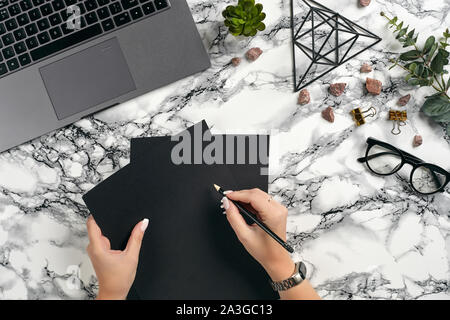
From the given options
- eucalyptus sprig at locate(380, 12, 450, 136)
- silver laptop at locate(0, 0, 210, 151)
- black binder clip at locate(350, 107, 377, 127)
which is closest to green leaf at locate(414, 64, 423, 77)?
eucalyptus sprig at locate(380, 12, 450, 136)

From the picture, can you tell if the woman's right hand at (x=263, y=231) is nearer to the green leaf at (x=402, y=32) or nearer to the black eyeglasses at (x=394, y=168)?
the black eyeglasses at (x=394, y=168)

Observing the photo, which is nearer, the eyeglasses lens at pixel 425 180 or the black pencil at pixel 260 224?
the black pencil at pixel 260 224

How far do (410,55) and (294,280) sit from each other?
52 centimetres

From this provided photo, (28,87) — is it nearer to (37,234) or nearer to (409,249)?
(37,234)

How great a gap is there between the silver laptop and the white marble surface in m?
Answer: 0.05

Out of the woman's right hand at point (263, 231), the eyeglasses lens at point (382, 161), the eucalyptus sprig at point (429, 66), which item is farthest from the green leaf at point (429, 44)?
the woman's right hand at point (263, 231)

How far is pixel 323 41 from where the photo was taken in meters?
0.84

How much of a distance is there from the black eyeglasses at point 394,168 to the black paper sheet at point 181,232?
0.29 m

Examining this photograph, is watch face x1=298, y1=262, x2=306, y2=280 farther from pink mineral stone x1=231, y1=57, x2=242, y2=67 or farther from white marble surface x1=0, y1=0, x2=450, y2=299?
pink mineral stone x1=231, y1=57, x2=242, y2=67

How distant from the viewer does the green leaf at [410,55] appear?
81 centimetres

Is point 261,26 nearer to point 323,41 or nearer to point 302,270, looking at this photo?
point 323,41

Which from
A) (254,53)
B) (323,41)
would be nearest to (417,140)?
(323,41)

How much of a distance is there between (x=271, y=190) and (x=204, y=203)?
0.15 meters

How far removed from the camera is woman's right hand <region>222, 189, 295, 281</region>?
775mm
